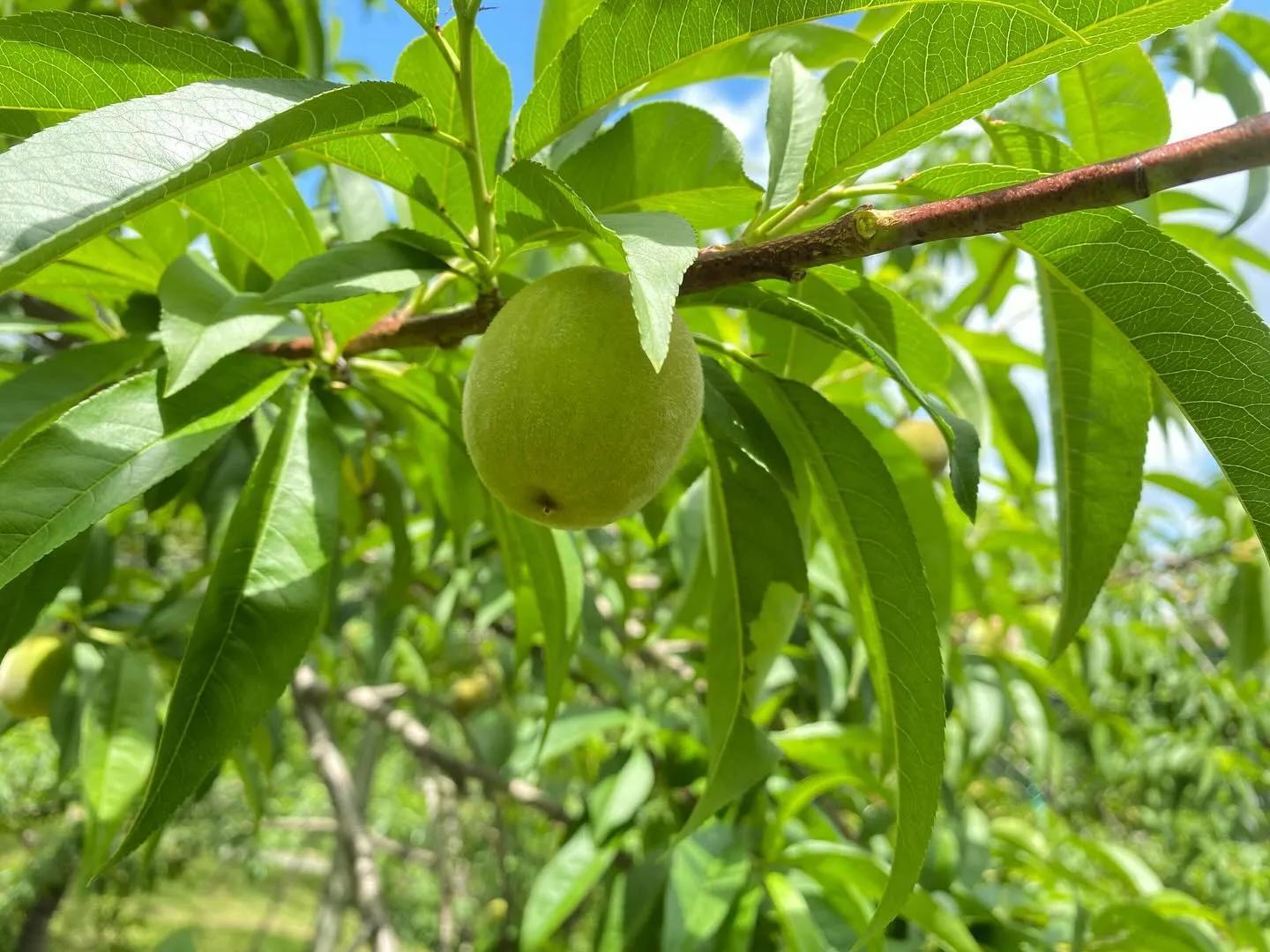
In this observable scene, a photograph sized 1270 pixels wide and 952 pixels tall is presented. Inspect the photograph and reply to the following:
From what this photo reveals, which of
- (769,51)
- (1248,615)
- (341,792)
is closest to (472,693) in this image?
(341,792)

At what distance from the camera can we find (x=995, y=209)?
0.67 m

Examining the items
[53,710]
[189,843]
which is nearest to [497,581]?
[53,710]

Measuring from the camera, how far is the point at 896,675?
853 mm

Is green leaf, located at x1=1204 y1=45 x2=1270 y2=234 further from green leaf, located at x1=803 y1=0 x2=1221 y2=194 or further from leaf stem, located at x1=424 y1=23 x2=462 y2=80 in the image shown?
leaf stem, located at x1=424 y1=23 x2=462 y2=80

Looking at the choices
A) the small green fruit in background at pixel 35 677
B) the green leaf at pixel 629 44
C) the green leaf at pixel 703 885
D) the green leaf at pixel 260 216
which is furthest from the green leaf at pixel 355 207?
the small green fruit in background at pixel 35 677

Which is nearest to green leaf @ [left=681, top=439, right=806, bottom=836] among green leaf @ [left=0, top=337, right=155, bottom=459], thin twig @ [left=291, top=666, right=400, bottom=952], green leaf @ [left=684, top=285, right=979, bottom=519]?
green leaf @ [left=684, top=285, right=979, bottom=519]

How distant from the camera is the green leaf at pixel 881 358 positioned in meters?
0.74

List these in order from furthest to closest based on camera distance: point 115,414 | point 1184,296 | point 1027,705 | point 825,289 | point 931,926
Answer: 1. point 1027,705
2. point 931,926
3. point 825,289
4. point 115,414
5. point 1184,296

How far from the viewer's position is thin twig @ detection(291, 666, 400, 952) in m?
2.45

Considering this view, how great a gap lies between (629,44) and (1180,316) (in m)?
0.48

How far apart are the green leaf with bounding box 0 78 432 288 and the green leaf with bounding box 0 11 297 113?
8cm

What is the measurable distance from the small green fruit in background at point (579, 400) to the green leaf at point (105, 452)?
0.93ft

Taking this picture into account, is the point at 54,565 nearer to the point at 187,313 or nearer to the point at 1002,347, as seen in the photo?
the point at 187,313

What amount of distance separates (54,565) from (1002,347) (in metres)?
1.50
